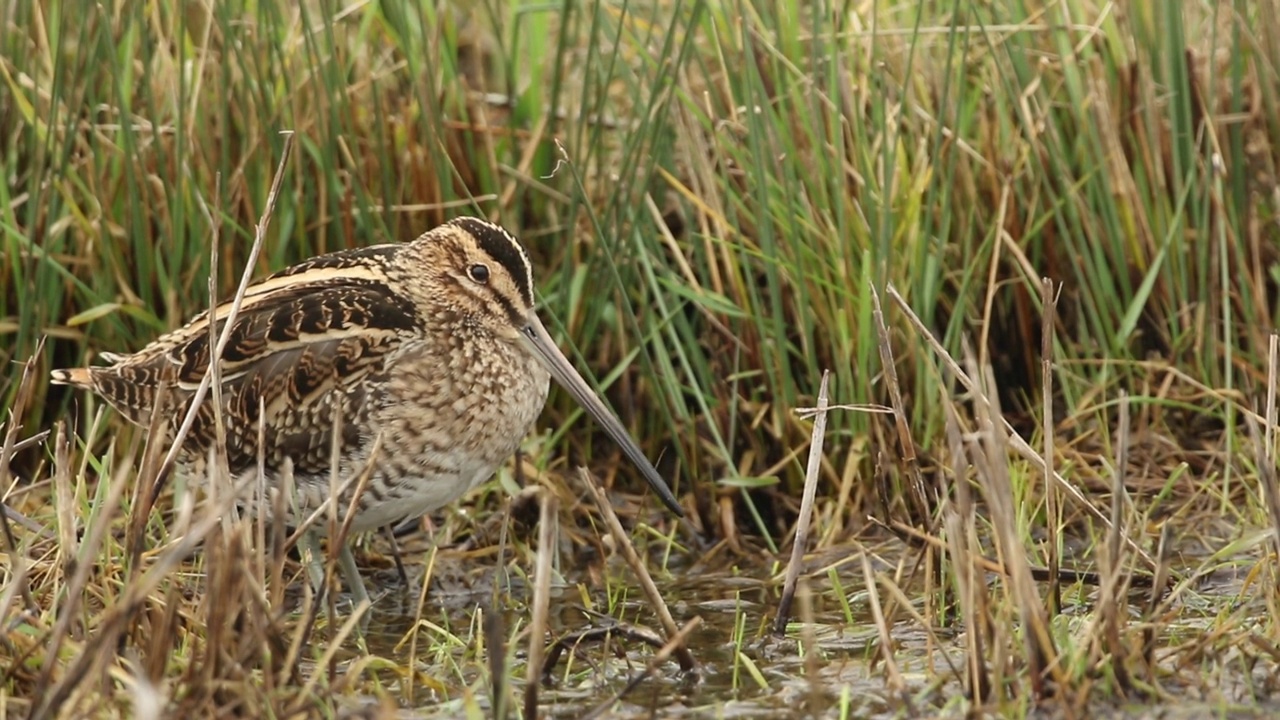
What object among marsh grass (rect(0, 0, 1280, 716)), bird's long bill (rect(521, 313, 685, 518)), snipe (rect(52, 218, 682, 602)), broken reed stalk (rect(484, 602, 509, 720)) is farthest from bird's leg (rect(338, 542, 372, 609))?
broken reed stalk (rect(484, 602, 509, 720))

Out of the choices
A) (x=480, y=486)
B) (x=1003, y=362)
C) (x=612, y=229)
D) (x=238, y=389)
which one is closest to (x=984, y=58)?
(x=1003, y=362)

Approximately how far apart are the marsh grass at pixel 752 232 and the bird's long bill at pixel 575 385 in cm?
8

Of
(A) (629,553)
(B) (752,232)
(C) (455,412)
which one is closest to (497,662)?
(A) (629,553)

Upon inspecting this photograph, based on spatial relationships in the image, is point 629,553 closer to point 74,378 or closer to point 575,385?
point 575,385

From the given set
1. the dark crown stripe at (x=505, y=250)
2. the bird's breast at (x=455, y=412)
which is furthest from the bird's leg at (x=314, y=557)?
the dark crown stripe at (x=505, y=250)

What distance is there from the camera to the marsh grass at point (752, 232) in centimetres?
498

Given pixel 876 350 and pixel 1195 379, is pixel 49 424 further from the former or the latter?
pixel 1195 379

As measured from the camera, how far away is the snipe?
4.66 meters

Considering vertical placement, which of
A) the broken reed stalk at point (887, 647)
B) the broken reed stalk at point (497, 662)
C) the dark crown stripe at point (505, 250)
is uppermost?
the dark crown stripe at point (505, 250)

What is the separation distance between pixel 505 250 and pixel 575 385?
383 millimetres

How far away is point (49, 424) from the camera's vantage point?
5.50 metres

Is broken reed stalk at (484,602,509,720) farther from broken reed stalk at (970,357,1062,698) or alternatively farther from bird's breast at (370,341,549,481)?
bird's breast at (370,341,549,481)

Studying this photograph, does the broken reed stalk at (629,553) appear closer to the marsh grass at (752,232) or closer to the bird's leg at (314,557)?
the marsh grass at (752,232)

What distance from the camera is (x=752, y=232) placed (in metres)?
5.52
